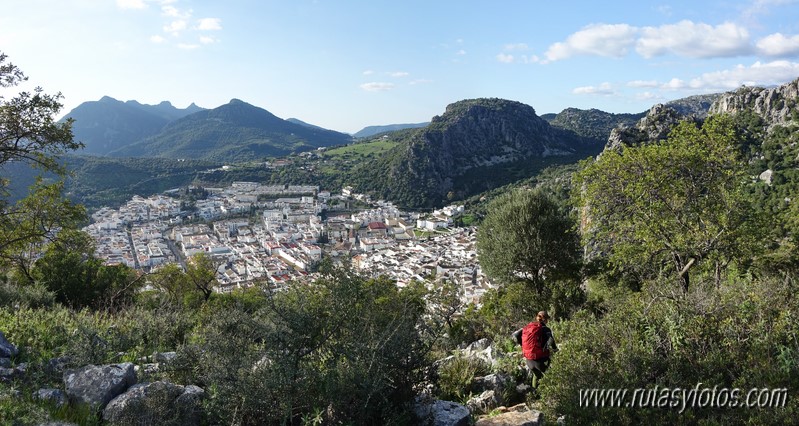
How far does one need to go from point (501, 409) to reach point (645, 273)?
834cm

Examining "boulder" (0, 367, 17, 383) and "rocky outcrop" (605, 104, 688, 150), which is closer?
"boulder" (0, 367, 17, 383)

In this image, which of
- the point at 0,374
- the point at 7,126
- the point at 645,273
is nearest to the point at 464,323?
the point at 645,273

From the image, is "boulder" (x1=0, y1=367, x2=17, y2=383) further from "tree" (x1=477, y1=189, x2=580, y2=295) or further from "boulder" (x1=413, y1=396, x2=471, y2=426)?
"tree" (x1=477, y1=189, x2=580, y2=295)

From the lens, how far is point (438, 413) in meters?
3.84

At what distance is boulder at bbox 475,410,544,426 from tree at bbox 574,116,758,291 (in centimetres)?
569

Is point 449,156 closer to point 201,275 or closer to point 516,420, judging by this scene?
point 201,275

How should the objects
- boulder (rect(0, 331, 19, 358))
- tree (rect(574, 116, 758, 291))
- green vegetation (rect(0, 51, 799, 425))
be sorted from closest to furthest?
green vegetation (rect(0, 51, 799, 425)) → boulder (rect(0, 331, 19, 358)) → tree (rect(574, 116, 758, 291))

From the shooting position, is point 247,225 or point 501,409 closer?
point 501,409

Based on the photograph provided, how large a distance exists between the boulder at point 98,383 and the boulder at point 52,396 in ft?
0.18

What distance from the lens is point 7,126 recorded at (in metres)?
6.62

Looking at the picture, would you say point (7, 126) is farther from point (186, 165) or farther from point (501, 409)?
point (186, 165)

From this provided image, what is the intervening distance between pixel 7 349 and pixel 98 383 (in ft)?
6.91

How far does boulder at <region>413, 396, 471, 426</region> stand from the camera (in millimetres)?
3713

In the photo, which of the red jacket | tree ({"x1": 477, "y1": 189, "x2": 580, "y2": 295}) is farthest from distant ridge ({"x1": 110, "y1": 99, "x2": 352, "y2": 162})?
the red jacket
